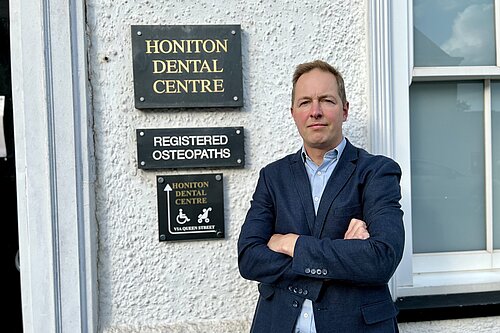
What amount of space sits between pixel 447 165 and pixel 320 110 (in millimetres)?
948

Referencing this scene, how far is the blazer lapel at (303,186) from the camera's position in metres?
1.48

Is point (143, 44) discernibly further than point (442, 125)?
No

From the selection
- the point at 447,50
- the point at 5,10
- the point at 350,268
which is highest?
the point at 5,10

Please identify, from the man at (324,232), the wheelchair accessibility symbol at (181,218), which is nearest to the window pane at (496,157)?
the man at (324,232)

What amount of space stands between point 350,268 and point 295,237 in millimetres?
190

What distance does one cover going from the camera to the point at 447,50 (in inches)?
82.7

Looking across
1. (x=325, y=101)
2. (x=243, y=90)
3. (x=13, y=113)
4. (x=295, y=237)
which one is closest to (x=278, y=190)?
(x=295, y=237)

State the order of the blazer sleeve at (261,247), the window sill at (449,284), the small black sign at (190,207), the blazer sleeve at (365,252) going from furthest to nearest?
the window sill at (449,284)
the small black sign at (190,207)
the blazer sleeve at (261,247)
the blazer sleeve at (365,252)

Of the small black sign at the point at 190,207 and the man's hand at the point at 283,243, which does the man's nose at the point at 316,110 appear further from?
the small black sign at the point at 190,207

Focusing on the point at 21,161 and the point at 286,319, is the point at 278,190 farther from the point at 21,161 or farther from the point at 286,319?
the point at 21,161

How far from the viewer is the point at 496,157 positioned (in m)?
2.19

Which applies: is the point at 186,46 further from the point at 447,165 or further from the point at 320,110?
the point at 447,165

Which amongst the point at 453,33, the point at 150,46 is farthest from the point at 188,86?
the point at 453,33

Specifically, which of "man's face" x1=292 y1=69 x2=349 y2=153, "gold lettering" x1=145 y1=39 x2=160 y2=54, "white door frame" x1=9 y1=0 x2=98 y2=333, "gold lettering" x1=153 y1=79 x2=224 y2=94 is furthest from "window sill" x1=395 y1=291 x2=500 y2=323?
"gold lettering" x1=145 y1=39 x2=160 y2=54
